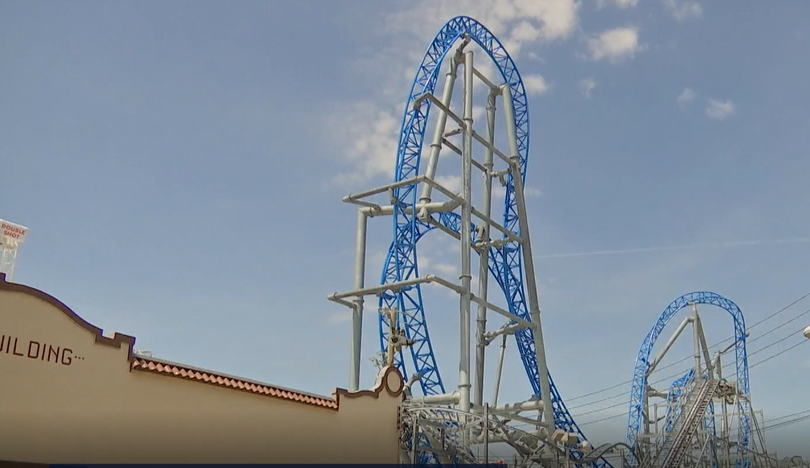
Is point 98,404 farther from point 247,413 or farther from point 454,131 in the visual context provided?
point 454,131

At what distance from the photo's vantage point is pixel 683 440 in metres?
31.0

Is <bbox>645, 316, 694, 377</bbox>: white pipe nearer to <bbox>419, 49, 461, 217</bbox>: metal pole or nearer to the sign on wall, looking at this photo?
<bbox>419, 49, 461, 217</bbox>: metal pole

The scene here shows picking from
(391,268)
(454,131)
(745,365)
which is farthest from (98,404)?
(745,365)

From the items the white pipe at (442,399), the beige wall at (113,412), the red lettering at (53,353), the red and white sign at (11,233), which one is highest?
the red and white sign at (11,233)

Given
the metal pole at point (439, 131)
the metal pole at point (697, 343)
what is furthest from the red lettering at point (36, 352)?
the metal pole at point (697, 343)

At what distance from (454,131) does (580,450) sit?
37.6 ft

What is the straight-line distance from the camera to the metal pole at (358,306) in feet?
91.0

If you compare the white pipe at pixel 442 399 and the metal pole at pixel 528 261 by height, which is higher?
the metal pole at pixel 528 261

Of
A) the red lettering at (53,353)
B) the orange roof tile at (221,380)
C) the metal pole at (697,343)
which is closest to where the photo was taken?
the red lettering at (53,353)

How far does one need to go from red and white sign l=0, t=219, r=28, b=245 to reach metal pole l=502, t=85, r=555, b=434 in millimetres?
19417

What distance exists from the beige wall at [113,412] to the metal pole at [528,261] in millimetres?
14143

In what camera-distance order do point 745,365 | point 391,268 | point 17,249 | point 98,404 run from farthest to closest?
point 745,365 < point 391,268 < point 17,249 < point 98,404

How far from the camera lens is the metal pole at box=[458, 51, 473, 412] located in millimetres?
25438

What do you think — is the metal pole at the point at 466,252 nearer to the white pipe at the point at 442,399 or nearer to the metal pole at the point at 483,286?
the white pipe at the point at 442,399
